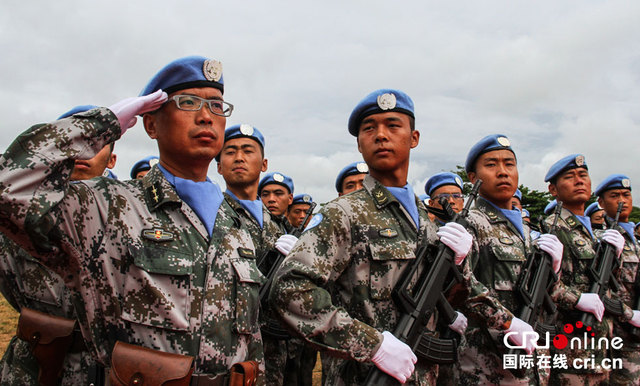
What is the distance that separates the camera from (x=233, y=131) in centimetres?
530

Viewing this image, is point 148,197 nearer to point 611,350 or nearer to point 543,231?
point 543,231

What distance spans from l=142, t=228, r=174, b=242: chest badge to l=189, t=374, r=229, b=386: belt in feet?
2.25

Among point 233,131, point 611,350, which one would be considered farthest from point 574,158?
point 233,131

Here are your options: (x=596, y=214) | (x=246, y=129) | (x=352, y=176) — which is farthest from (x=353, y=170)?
(x=596, y=214)

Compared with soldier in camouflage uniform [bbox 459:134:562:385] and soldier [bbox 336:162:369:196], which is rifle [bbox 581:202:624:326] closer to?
soldier in camouflage uniform [bbox 459:134:562:385]

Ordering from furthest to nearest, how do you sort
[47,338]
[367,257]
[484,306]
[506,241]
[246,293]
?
[506,241] → [484,306] → [47,338] → [367,257] → [246,293]

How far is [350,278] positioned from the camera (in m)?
2.86

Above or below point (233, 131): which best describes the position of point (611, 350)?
below

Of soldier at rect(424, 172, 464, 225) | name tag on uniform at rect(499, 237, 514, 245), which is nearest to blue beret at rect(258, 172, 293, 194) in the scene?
soldier at rect(424, 172, 464, 225)

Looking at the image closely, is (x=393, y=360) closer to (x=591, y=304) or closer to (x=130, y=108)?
(x=130, y=108)

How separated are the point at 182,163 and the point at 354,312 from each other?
1.41 m

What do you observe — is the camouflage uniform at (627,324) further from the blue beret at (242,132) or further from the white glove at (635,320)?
the blue beret at (242,132)

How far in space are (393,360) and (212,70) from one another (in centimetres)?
204

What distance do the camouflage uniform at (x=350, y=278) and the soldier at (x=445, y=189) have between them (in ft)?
14.3
